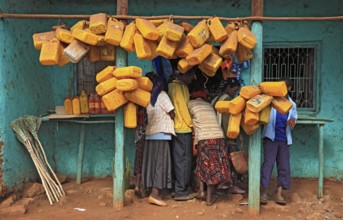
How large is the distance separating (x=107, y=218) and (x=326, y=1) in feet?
14.8

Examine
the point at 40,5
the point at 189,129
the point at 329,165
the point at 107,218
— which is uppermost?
the point at 40,5

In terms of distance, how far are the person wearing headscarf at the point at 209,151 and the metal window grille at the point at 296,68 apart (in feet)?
4.96

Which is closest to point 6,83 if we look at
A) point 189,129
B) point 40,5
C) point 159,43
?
point 40,5

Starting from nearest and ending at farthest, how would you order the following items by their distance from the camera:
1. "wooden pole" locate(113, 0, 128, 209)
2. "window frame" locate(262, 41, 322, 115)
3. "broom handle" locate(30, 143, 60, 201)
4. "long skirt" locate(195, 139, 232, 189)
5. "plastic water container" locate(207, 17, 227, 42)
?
"plastic water container" locate(207, 17, 227, 42) < "wooden pole" locate(113, 0, 128, 209) < "long skirt" locate(195, 139, 232, 189) < "broom handle" locate(30, 143, 60, 201) < "window frame" locate(262, 41, 322, 115)

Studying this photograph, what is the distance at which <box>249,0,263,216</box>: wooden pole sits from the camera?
430 cm

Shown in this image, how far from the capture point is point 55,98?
6.00m

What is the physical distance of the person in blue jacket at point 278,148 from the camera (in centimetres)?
478

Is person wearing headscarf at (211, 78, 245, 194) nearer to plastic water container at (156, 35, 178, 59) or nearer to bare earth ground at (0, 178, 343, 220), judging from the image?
bare earth ground at (0, 178, 343, 220)

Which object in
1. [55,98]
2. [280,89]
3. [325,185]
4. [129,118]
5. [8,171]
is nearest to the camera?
[280,89]

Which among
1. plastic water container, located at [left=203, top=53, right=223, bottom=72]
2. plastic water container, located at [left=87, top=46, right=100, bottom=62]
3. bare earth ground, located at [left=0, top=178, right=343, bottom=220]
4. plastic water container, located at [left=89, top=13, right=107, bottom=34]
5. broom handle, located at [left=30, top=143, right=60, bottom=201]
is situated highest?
plastic water container, located at [left=89, top=13, right=107, bottom=34]

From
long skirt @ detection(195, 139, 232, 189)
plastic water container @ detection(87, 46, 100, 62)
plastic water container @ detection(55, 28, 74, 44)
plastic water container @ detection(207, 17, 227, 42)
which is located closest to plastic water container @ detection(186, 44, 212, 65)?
plastic water container @ detection(207, 17, 227, 42)

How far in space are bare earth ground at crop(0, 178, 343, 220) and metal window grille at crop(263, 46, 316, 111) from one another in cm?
148

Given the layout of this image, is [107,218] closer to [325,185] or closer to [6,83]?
[6,83]

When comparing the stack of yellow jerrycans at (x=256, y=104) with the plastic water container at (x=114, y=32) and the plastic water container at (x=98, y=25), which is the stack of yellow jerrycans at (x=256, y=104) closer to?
the plastic water container at (x=114, y=32)
